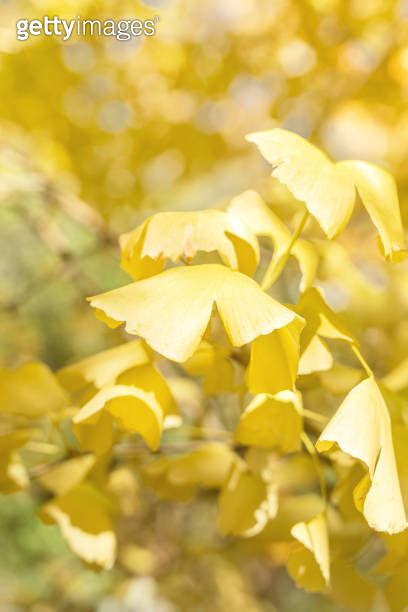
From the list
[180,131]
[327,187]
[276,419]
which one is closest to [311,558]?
[276,419]

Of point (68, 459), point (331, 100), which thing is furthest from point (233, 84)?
point (68, 459)

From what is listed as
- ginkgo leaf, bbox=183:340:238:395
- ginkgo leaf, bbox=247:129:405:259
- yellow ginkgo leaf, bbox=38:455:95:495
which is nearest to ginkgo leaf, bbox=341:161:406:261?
ginkgo leaf, bbox=247:129:405:259

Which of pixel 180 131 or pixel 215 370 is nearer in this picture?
pixel 215 370

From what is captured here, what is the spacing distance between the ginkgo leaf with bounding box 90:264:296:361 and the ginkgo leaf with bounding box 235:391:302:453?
5cm

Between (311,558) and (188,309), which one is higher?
(188,309)

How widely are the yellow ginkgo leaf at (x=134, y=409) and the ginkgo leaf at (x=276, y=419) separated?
0.14 ft

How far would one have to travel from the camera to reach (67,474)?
41 centimetres

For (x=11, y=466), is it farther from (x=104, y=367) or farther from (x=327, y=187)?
(x=327, y=187)

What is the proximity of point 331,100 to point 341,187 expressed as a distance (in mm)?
478

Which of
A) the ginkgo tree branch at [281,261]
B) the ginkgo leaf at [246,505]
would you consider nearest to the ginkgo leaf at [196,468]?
the ginkgo leaf at [246,505]

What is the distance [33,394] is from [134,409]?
8cm

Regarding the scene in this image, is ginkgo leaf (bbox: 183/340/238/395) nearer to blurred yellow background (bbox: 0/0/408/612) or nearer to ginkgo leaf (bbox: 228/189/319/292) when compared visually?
ginkgo leaf (bbox: 228/189/319/292)

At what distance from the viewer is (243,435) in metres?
0.35

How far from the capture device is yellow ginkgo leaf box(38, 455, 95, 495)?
1.34 ft
